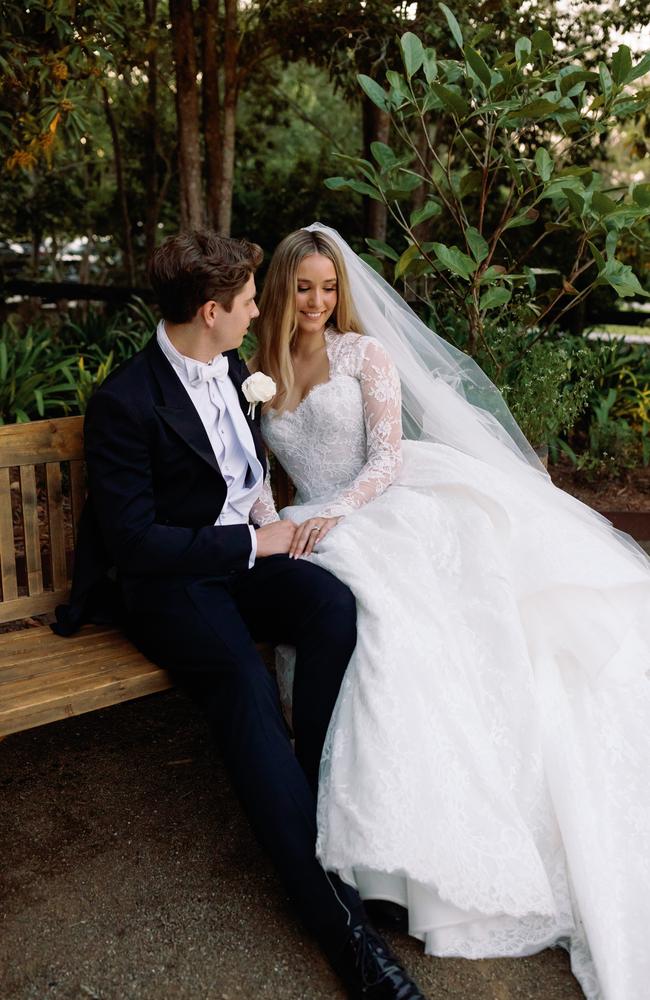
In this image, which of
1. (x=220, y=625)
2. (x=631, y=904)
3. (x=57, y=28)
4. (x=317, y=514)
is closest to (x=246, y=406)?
(x=317, y=514)

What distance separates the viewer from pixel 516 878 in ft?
7.86

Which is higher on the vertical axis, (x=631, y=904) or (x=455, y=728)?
(x=455, y=728)

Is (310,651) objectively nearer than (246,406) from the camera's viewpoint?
Yes

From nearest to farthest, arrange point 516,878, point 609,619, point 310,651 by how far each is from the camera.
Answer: point 516,878 < point 310,651 < point 609,619

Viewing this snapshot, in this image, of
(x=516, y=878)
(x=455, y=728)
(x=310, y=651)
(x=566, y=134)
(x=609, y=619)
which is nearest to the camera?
(x=516, y=878)

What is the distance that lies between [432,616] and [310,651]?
1.18ft

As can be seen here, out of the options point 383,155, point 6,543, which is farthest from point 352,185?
point 6,543

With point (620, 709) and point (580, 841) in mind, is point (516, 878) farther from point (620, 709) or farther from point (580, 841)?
point (620, 709)

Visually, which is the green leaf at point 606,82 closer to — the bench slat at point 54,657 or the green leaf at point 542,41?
the green leaf at point 542,41

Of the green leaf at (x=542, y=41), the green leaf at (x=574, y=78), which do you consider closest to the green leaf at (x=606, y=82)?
the green leaf at (x=574, y=78)

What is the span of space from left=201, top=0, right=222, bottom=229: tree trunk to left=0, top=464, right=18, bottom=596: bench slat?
4717 millimetres

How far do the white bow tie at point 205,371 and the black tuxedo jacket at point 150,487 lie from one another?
2.1 inches

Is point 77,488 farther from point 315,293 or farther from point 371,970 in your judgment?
point 371,970

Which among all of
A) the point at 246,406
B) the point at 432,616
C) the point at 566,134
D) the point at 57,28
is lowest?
the point at 432,616
